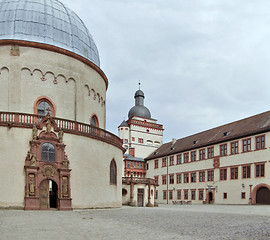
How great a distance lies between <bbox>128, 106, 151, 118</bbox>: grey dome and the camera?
3211 inches

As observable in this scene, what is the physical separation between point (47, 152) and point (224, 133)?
3167cm

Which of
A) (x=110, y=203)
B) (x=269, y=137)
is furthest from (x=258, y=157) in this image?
(x=110, y=203)

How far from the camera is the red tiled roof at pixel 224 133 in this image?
42125 mm

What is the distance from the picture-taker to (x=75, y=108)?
25969 mm

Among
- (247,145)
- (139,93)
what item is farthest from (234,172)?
(139,93)

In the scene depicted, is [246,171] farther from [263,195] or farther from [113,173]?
[113,173]

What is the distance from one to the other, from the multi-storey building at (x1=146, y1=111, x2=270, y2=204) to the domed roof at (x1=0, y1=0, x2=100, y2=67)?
2312 cm

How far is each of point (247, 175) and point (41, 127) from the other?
2927cm

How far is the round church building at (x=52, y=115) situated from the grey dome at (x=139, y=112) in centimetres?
5118

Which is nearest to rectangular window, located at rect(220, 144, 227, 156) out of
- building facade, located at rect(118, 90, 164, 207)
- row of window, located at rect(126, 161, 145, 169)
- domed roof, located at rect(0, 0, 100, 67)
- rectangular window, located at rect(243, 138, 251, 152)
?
rectangular window, located at rect(243, 138, 251, 152)

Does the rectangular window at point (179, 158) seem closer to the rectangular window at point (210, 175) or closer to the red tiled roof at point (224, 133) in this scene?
the red tiled roof at point (224, 133)

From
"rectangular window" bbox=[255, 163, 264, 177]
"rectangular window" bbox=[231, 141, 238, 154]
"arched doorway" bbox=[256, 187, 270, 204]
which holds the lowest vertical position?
"arched doorway" bbox=[256, 187, 270, 204]

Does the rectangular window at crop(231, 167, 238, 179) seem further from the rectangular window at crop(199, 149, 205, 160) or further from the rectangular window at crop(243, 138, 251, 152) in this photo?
the rectangular window at crop(199, 149, 205, 160)

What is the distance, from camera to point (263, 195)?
3997 centimetres
